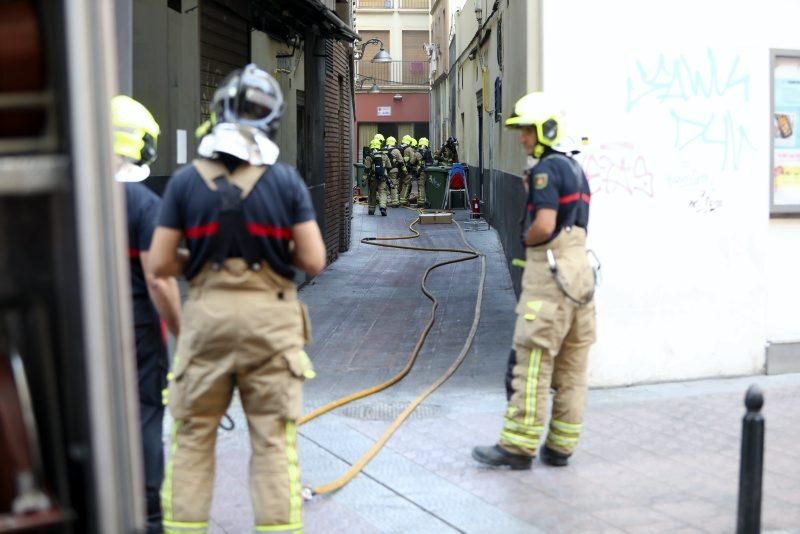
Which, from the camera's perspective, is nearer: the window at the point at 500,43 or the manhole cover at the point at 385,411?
→ the manhole cover at the point at 385,411

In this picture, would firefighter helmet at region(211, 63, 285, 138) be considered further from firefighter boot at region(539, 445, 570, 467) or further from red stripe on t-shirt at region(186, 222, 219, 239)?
firefighter boot at region(539, 445, 570, 467)

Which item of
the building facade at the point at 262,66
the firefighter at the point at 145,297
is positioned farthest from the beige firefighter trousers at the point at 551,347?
the building facade at the point at 262,66

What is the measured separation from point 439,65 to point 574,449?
1345 inches

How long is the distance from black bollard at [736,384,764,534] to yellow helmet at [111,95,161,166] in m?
2.69

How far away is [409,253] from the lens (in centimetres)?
1728

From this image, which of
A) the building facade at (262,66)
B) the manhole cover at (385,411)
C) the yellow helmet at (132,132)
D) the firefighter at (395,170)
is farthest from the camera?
the firefighter at (395,170)

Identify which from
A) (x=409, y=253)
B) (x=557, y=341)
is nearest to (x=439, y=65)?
(x=409, y=253)

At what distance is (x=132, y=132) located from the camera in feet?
14.6

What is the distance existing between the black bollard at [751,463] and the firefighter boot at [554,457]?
1473 millimetres

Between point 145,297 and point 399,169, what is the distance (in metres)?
25.0

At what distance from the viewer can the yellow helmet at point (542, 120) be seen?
18.3ft

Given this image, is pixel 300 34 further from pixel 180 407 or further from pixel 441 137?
pixel 441 137

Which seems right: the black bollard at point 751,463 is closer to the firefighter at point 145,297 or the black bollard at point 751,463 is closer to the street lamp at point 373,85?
the firefighter at point 145,297

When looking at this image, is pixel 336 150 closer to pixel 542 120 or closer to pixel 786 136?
pixel 786 136
